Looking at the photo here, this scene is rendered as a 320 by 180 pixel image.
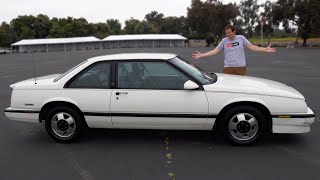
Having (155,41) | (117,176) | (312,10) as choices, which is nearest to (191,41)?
(155,41)

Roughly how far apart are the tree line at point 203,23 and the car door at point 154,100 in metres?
44.4

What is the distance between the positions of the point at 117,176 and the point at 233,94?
2.00 m

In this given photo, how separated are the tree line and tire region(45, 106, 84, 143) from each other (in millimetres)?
45019

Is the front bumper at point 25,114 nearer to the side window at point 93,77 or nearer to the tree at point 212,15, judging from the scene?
the side window at point 93,77

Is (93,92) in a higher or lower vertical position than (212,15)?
lower

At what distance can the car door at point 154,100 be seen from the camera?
500cm

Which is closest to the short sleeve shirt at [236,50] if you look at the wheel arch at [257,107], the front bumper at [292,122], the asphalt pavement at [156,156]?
the asphalt pavement at [156,156]

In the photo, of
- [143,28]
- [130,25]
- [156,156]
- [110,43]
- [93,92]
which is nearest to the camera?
[156,156]

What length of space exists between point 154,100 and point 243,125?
1.35 meters

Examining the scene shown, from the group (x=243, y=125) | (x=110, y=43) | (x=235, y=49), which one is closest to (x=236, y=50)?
(x=235, y=49)

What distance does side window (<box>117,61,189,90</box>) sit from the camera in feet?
16.8

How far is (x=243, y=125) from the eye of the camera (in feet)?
16.4

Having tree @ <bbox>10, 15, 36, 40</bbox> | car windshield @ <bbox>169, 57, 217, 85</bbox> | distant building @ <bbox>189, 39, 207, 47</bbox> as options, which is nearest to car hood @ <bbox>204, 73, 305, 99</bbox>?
car windshield @ <bbox>169, 57, 217, 85</bbox>

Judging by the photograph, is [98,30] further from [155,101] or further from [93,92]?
[155,101]
